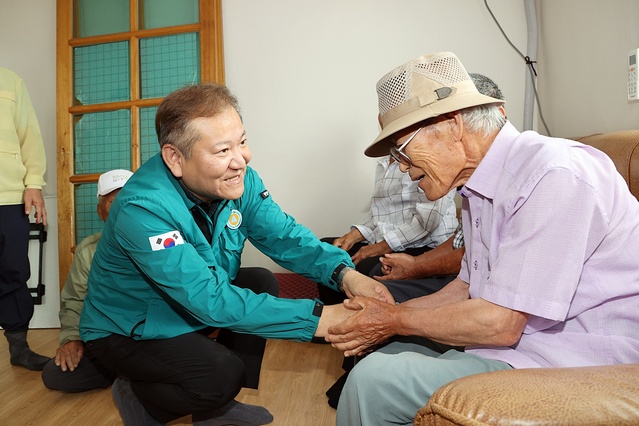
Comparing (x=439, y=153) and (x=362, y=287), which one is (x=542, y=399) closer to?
(x=439, y=153)

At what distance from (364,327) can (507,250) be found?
49cm

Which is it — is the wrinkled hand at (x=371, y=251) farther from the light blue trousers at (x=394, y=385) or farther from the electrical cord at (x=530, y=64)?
the light blue trousers at (x=394, y=385)

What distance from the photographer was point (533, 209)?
3.44 ft

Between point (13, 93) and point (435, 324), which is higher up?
point (13, 93)

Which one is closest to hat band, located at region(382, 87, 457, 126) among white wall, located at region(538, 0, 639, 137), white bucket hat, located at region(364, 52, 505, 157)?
white bucket hat, located at region(364, 52, 505, 157)

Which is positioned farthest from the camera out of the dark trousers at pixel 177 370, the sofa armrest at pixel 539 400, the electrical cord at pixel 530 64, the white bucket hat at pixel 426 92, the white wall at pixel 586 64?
the electrical cord at pixel 530 64

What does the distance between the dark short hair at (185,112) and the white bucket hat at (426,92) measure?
0.50 meters

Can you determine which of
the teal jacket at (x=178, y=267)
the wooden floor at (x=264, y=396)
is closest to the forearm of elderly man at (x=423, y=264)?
the teal jacket at (x=178, y=267)

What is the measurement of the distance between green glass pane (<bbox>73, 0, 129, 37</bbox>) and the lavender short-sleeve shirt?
290 cm

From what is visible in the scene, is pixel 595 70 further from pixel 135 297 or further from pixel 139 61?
pixel 139 61

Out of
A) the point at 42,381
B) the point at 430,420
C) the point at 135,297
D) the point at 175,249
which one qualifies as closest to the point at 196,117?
the point at 175,249

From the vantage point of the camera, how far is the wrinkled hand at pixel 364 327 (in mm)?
1388

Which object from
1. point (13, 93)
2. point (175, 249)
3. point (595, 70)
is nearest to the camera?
point (175, 249)

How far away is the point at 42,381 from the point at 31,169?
1.08m
